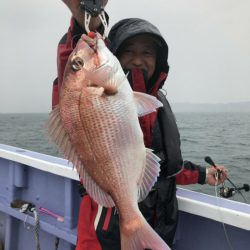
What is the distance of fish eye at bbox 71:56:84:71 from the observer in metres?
1.62

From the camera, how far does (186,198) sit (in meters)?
2.56

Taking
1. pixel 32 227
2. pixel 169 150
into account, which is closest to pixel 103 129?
pixel 169 150

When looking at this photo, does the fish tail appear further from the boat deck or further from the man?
the boat deck

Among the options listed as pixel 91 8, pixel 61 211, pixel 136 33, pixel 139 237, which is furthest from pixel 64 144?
pixel 61 211

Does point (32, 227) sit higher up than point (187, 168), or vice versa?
point (187, 168)

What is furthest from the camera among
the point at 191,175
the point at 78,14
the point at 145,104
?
the point at 191,175

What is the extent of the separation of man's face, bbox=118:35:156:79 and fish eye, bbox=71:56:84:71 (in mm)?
751

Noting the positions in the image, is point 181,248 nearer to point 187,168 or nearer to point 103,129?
point 187,168

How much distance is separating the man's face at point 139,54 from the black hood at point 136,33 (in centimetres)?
6

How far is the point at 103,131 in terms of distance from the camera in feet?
5.32

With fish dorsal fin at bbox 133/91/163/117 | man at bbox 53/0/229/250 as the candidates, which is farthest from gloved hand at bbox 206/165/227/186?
fish dorsal fin at bbox 133/91/163/117

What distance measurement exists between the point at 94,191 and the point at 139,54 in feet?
3.57

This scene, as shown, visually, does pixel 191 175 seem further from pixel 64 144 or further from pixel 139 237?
pixel 64 144

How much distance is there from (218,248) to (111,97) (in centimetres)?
160
